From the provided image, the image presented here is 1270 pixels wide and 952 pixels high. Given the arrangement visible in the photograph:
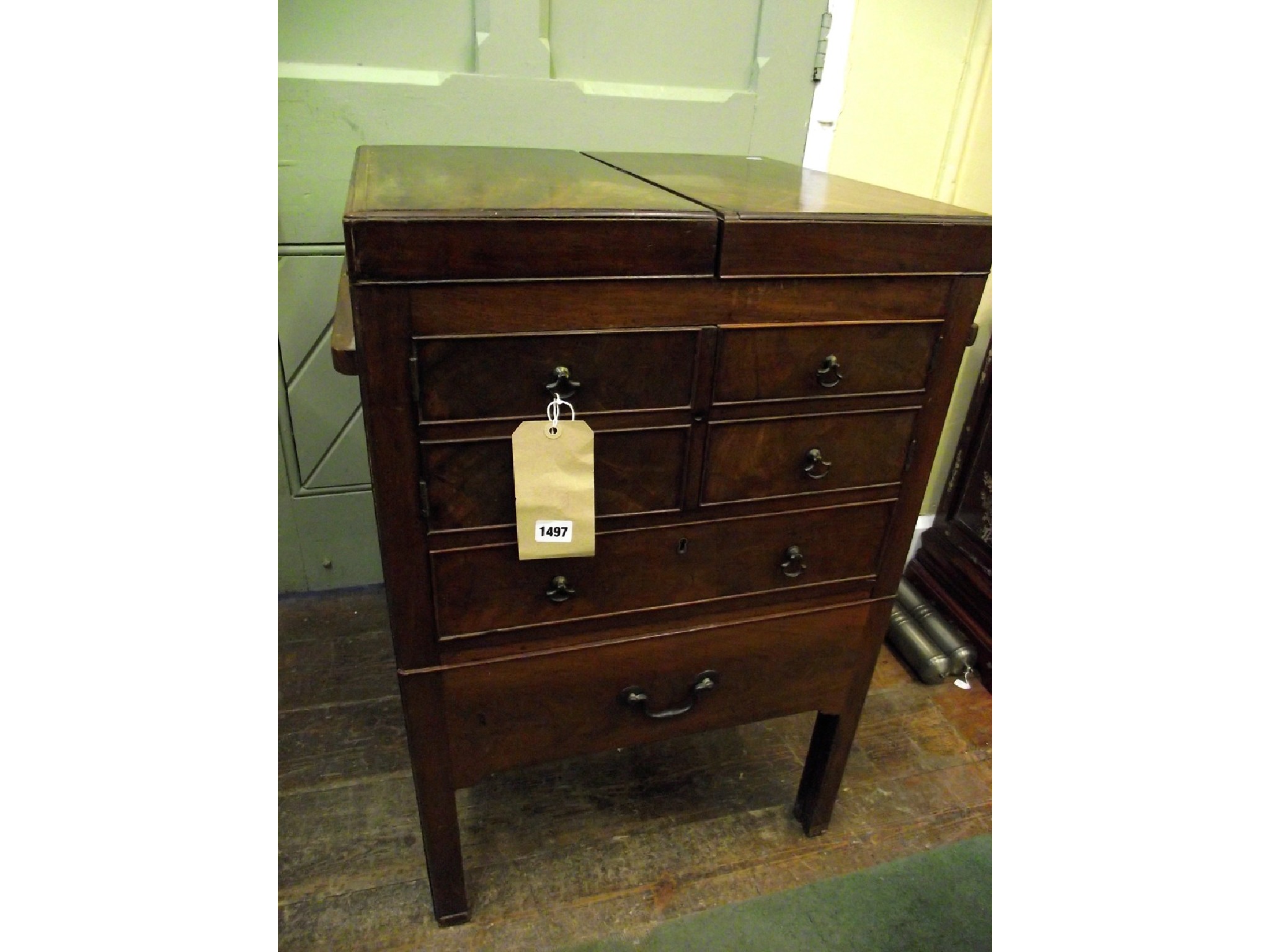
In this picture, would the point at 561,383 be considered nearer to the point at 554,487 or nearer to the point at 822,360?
the point at 554,487

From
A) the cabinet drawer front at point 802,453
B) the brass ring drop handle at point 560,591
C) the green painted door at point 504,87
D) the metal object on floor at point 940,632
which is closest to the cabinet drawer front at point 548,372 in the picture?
the cabinet drawer front at point 802,453

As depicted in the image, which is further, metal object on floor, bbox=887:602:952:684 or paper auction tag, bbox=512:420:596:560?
metal object on floor, bbox=887:602:952:684

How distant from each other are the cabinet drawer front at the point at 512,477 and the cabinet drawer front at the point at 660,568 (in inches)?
1.8

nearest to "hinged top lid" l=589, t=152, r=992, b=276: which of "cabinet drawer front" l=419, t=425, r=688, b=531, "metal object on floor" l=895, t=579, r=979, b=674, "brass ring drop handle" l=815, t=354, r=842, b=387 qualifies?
"brass ring drop handle" l=815, t=354, r=842, b=387

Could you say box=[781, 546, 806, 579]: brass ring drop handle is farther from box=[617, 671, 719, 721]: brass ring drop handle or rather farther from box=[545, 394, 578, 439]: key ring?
box=[545, 394, 578, 439]: key ring

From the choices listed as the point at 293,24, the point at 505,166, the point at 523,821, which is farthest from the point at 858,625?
the point at 293,24

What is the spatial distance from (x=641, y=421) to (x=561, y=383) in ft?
0.37

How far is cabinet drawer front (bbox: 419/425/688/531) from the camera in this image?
846mm

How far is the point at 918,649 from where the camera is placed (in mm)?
1808

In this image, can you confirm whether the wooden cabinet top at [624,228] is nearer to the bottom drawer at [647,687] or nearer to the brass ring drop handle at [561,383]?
the brass ring drop handle at [561,383]

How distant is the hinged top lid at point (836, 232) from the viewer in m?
0.83

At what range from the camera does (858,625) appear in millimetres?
1174

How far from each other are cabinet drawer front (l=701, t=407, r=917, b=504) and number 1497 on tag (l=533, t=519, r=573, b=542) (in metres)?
0.19

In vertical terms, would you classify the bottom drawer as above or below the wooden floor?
above
